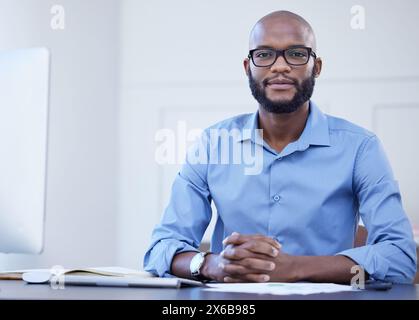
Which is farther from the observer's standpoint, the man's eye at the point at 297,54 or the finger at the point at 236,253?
the man's eye at the point at 297,54

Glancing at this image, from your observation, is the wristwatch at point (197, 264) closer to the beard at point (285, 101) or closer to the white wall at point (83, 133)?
the beard at point (285, 101)

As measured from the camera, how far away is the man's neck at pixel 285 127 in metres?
1.39

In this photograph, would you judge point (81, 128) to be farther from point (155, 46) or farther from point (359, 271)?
→ point (359, 271)

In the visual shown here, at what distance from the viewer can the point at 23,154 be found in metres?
0.83

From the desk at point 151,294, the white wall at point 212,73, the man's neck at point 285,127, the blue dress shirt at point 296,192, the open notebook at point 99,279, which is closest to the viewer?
the desk at point 151,294

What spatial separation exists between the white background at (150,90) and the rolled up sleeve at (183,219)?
3.55 ft

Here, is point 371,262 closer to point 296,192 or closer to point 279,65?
point 296,192

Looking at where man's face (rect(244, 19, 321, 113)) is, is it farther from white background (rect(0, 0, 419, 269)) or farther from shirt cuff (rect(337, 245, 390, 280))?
white background (rect(0, 0, 419, 269))

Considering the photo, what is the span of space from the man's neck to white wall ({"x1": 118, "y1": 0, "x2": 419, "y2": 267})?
40.7 inches

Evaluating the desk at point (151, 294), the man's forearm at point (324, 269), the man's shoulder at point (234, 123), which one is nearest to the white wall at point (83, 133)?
the man's shoulder at point (234, 123)

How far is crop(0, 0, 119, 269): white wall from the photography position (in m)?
2.51

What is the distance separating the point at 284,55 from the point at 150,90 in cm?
137

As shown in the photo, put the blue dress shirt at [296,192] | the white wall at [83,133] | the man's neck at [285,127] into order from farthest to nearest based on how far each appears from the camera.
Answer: the white wall at [83,133]
the man's neck at [285,127]
the blue dress shirt at [296,192]

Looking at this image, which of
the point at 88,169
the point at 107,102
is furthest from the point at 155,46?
the point at 88,169
